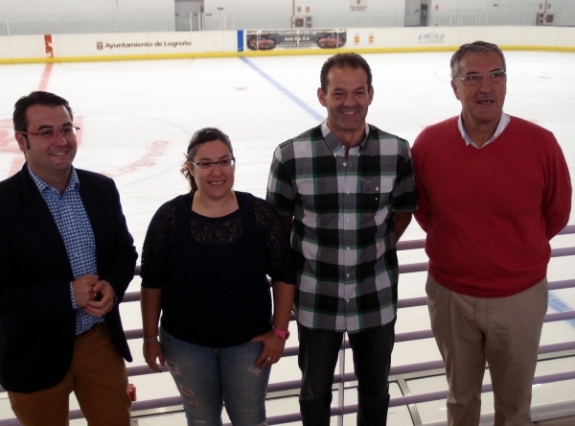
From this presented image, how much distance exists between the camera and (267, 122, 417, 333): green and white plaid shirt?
1.97 meters

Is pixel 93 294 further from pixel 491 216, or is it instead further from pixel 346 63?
pixel 491 216

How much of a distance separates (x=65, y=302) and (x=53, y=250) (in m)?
0.15

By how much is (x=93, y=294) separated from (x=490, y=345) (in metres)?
1.30

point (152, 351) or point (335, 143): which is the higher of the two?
point (335, 143)

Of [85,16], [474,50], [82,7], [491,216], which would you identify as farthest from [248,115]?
[82,7]

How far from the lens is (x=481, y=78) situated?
6.56 feet

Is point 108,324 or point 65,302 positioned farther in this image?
point 108,324

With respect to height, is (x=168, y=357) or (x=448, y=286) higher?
(x=448, y=286)

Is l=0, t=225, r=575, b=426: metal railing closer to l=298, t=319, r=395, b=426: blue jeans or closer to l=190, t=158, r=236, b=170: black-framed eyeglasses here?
l=298, t=319, r=395, b=426: blue jeans

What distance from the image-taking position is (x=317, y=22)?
763 inches

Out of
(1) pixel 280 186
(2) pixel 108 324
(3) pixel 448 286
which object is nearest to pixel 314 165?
(1) pixel 280 186

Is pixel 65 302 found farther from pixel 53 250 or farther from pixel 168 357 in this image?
pixel 168 357

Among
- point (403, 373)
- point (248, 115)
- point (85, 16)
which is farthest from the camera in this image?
point (85, 16)

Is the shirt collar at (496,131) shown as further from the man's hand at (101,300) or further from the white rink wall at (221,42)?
the white rink wall at (221,42)
